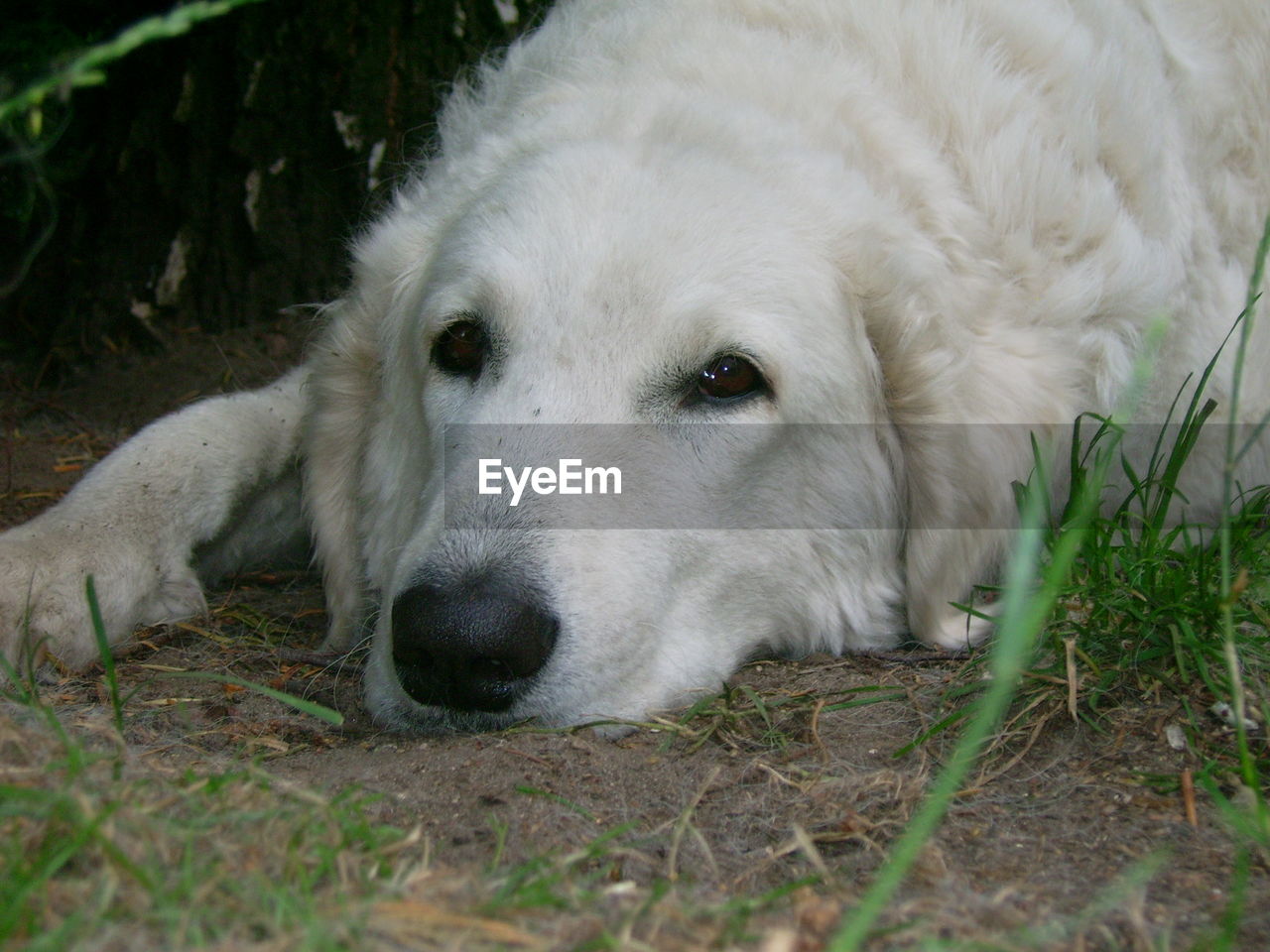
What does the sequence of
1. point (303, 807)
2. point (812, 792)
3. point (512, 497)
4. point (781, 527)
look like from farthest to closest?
point (781, 527), point (512, 497), point (812, 792), point (303, 807)

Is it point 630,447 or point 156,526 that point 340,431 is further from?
point 630,447

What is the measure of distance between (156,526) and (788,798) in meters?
1.69

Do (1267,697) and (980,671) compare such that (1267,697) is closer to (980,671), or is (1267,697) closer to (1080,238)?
(980,671)

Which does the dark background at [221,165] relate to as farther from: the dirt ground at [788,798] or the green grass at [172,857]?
the green grass at [172,857]

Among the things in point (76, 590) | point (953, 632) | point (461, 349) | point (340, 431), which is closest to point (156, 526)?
point (76, 590)

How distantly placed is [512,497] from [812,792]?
76cm

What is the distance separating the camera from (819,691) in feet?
7.83

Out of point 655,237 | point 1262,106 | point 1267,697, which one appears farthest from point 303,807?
point 1262,106

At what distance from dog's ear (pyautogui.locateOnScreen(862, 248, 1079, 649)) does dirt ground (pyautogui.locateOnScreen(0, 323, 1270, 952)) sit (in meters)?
0.25

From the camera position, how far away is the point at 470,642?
212 centimetres

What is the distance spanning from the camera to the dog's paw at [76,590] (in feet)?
8.27

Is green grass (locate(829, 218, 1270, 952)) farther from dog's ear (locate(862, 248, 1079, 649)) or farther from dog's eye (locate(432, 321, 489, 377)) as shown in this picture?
dog's eye (locate(432, 321, 489, 377))

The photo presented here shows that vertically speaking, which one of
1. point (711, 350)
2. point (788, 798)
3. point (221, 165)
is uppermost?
point (221, 165)

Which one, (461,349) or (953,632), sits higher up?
(461,349)
